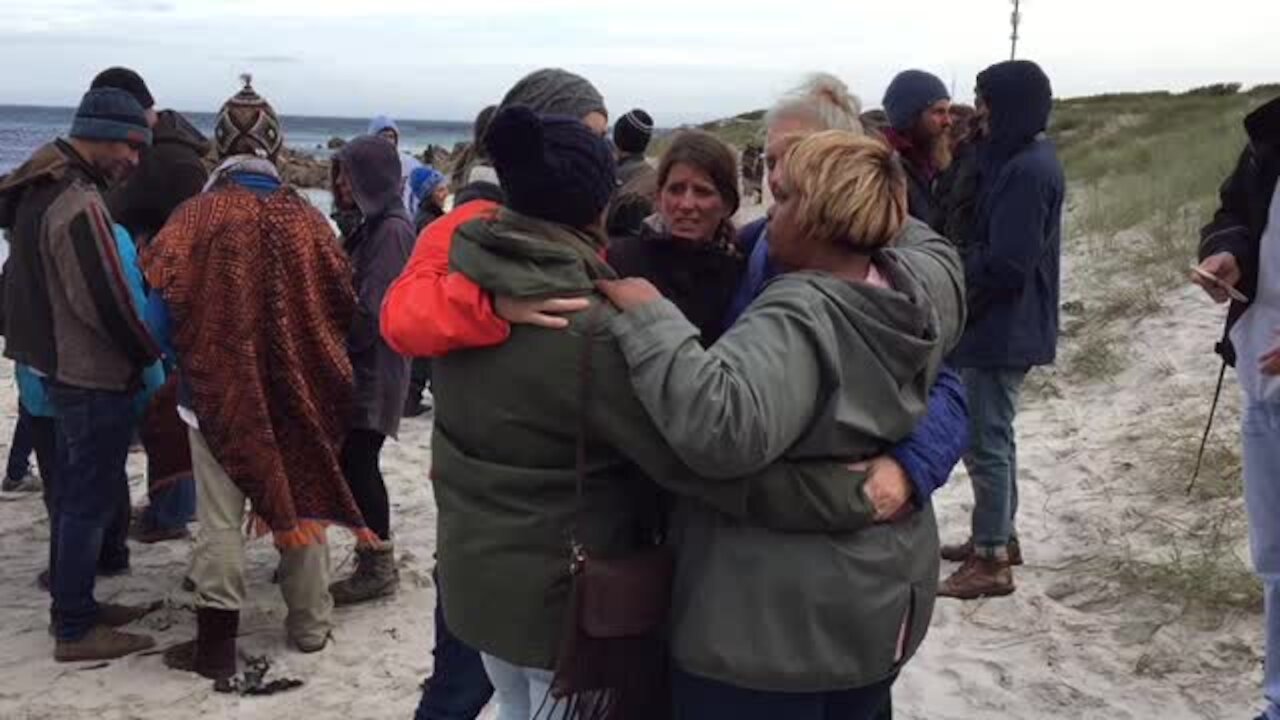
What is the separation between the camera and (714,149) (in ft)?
8.74

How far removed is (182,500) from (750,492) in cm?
427

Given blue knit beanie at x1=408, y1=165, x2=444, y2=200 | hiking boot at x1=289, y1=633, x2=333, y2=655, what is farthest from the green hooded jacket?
blue knit beanie at x1=408, y1=165, x2=444, y2=200

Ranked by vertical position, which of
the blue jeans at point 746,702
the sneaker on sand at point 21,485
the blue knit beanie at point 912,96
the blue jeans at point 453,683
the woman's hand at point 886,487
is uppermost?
the blue knit beanie at point 912,96

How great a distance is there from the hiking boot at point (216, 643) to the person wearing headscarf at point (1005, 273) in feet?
9.06

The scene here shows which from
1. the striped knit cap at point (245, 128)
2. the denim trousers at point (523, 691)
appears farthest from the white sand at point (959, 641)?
the striped knit cap at point (245, 128)

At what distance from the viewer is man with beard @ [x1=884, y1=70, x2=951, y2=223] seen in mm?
4285

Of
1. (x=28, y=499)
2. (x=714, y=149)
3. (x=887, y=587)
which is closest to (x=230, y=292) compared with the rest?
(x=714, y=149)

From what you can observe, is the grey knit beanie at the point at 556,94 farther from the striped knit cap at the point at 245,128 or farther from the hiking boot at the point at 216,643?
the hiking boot at the point at 216,643

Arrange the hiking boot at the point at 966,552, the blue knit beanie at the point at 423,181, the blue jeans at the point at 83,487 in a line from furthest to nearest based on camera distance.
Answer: the blue knit beanie at the point at 423,181
the hiking boot at the point at 966,552
the blue jeans at the point at 83,487

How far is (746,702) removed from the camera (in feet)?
6.88

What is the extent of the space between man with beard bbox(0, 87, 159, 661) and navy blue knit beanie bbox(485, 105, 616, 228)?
2.38 meters

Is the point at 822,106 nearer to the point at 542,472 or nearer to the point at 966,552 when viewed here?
the point at 542,472

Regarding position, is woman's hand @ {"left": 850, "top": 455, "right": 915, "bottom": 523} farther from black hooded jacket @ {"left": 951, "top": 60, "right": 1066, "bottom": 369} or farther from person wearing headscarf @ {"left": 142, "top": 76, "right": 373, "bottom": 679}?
black hooded jacket @ {"left": 951, "top": 60, "right": 1066, "bottom": 369}

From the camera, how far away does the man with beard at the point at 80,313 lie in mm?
3957
